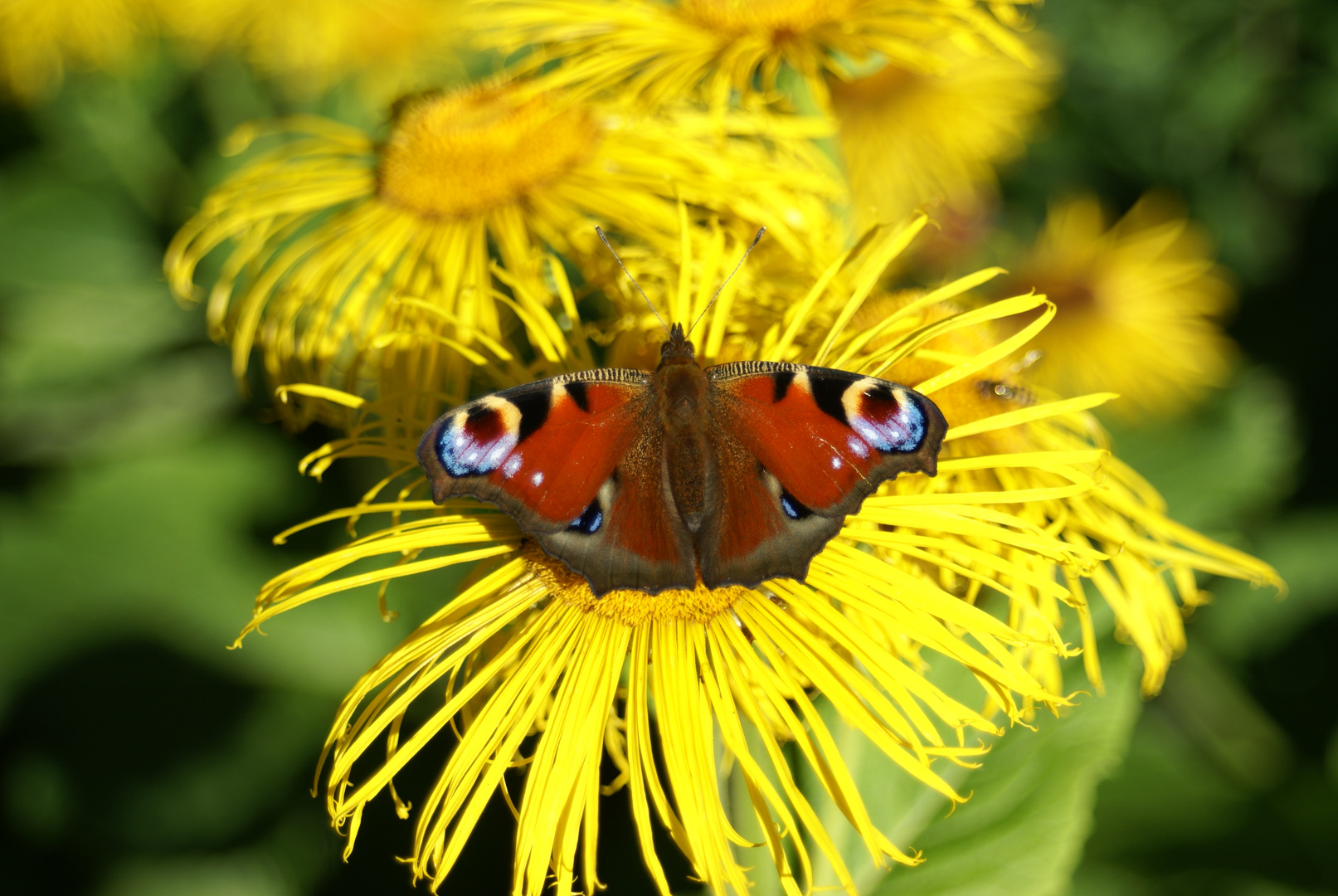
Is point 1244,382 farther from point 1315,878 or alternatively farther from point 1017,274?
point 1315,878

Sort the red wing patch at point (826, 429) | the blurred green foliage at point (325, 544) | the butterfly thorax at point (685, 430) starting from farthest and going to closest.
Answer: the blurred green foliage at point (325, 544), the butterfly thorax at point (685, 430), the red wing patch at point (826, 429)

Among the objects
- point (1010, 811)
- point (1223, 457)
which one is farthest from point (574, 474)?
point (1223, 457)

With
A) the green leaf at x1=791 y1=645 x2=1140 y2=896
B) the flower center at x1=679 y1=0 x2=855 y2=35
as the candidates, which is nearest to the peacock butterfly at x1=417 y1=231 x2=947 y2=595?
the green leaf at x1=791 y1=645 x2=1140 y2=896

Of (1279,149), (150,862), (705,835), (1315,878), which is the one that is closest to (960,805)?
(705,835)

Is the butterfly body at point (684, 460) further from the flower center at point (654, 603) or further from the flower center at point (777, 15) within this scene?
the flower center at point (777, 15)

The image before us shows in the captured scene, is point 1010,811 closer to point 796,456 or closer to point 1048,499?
point 1048,499

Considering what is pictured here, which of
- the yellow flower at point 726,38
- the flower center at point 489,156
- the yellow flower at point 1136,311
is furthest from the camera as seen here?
the yellow flower at point 1136,311

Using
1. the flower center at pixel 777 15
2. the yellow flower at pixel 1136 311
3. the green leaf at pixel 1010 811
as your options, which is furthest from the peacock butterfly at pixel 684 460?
the yellow flower at pixel 1136 311

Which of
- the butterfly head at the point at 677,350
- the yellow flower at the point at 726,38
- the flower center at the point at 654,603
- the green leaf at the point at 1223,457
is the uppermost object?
the yellow flower at the point at 726,38
